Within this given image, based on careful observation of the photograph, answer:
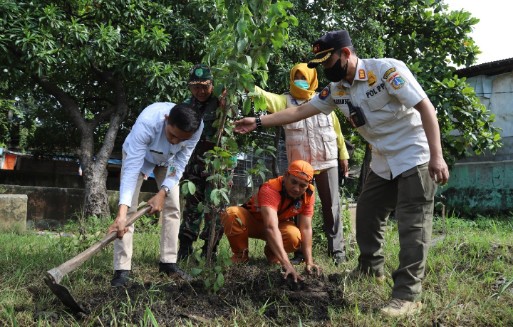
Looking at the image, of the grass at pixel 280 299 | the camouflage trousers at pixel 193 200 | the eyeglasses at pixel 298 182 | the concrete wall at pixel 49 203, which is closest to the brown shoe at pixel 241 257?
the camouflage trousers at pixel 193 200

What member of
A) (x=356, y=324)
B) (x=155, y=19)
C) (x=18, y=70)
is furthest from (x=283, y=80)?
(x=356, y=324)

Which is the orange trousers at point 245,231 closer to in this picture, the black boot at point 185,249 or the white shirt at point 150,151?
the black boot at point 185,249

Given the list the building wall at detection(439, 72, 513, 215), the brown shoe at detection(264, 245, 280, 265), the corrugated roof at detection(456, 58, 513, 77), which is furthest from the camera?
the building wall at detection(439, 72, 513, 215)

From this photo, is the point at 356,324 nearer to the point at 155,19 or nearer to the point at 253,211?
the point at 253,211

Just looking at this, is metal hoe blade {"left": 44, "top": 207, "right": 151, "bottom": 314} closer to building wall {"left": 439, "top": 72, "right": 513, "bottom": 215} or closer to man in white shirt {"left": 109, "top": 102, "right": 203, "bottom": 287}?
man in white shirt {"left": 109, "top": 102, "right": 203, "bottom": 287}

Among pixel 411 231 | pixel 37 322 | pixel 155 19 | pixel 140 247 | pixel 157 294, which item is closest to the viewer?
pixel 37 322

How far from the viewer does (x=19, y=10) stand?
6.16 metres

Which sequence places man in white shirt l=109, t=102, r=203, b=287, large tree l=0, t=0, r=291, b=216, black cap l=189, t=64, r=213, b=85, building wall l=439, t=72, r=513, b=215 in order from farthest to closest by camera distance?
1. building wall l=439, t=72, r=513, b=215
2. large tree l=0, t=0, r=291, b=216
3. black cap l=189, t=64, r=213, b=85
4. man in white shirt l=109, t=102, r=203, b=287

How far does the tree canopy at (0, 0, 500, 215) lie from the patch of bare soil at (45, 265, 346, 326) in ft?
7.98

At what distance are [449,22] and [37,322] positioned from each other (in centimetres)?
873

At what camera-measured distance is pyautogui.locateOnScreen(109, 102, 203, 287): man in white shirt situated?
2.96 m

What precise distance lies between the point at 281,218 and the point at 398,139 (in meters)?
1.34

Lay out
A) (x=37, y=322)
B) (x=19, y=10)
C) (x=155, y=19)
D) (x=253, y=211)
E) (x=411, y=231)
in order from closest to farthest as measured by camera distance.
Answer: (x=37, y=322)
(x=411, y=231)
(x=253, y=211)
(x=19, y=10)
(x=155, y=19)

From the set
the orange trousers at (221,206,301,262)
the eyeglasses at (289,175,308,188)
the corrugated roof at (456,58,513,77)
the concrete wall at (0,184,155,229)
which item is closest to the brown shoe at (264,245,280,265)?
the orange trousers at (221,206,301,262)
